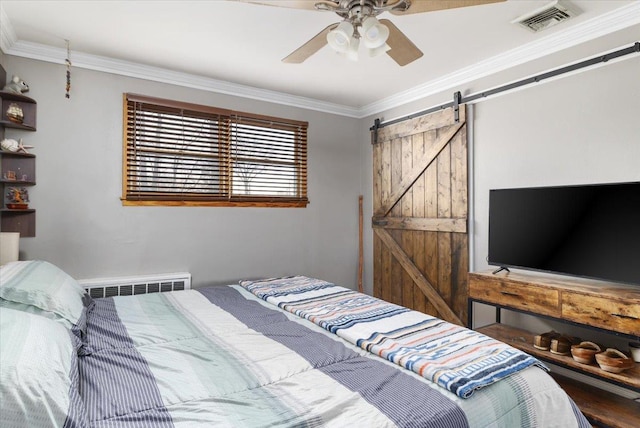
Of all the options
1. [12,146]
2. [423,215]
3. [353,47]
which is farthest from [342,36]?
[12,146]

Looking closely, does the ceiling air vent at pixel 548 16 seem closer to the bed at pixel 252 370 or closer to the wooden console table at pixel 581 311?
the wooden console table at pixel 581 311

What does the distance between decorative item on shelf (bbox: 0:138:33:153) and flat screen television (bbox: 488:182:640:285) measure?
11.8 ft

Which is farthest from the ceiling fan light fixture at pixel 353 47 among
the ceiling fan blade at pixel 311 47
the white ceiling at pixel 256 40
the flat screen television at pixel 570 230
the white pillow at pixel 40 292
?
the white pillow at pixel 40 292

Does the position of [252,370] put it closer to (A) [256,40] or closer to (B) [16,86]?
(A) [256,40]

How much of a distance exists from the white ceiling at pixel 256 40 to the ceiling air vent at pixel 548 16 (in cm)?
4

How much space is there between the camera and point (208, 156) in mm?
3484

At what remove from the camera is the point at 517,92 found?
2.89 m

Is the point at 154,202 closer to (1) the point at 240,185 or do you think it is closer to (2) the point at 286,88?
(1) the point at 240,185

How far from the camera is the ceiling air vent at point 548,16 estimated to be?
219 cm

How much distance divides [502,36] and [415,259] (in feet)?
6.96

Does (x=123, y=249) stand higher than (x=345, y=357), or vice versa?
(x=123, y=249)

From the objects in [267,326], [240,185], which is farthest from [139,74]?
[267,326]

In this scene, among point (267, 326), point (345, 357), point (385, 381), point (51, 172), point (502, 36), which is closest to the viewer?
point (385, 381)

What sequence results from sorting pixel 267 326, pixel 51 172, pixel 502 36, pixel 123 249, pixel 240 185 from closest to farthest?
pixel 267 326 < pixel 502 36 < pixel 51 172 < pixel 123 249 < pixel 240 185
